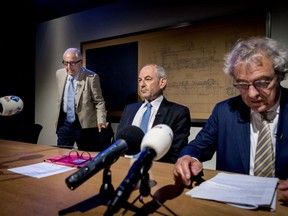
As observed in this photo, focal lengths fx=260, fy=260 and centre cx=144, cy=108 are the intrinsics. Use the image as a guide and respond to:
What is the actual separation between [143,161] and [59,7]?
11.4ft

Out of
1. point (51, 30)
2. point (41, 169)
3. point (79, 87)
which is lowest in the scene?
point (41, 169)

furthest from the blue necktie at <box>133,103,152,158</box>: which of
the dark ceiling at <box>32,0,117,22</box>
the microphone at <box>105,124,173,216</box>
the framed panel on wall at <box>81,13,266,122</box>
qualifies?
the dark ceiling at <box>32,0,117,22</box>

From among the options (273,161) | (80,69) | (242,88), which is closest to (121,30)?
(80,69)

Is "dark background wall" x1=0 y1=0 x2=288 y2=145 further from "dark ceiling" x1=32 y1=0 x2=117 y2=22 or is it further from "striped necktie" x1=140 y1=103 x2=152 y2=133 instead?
"striped necktie" x1=140 y1=103 x2=152 y2=133

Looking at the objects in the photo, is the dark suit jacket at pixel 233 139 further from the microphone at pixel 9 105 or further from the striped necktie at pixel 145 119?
the microphone at pixel 9 105

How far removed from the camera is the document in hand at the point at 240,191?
2.64ft

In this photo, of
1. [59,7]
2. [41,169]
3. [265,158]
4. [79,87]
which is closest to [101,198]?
[41,169]

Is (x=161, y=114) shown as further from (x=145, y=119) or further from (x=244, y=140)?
(x=244, y=140)

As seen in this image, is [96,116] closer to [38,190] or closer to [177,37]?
[177,37]

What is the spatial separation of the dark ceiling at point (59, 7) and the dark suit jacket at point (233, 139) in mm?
2316

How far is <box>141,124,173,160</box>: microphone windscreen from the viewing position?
0.67m

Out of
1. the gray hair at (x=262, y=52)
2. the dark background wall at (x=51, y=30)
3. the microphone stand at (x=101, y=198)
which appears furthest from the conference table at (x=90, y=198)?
the dark background wall at (x=51, y=30)

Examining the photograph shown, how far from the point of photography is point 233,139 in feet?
4.62

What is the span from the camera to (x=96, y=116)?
3098mm
